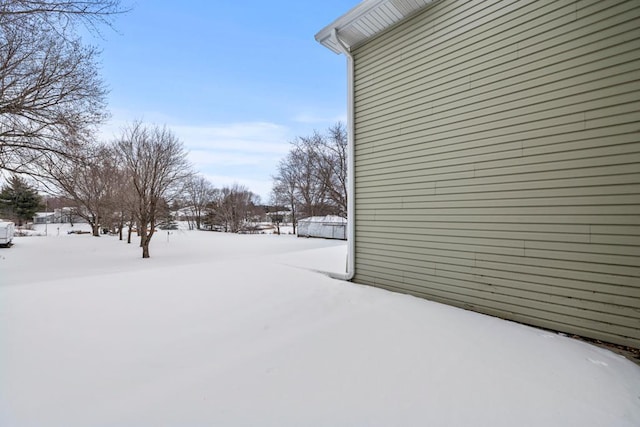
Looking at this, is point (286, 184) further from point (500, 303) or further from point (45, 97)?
point (500, 303)

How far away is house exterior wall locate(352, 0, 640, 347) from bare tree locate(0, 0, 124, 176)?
6188 millimetres

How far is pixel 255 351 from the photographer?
2.05m

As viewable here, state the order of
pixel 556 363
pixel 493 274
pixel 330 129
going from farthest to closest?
pixel 330 129, pixel 493 274, pixel 556 363

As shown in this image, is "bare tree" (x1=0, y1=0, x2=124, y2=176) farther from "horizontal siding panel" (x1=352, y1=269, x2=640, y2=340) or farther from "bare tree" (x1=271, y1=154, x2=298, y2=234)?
"bare tree" (x1=271, y1=154, x2=298, y2=234)

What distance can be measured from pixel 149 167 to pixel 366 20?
1145 centimetres

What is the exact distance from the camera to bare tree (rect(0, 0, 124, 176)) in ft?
19.2

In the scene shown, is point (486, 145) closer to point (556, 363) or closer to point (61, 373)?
point (556, 363)

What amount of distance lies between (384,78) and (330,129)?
15.8 meters

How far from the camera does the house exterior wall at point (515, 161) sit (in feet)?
7.41

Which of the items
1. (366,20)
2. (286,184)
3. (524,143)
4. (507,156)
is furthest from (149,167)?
(286,184)

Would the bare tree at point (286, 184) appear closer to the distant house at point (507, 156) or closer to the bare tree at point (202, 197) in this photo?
the bare tree at point (202, 197)

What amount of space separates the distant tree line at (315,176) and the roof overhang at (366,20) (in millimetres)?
13315

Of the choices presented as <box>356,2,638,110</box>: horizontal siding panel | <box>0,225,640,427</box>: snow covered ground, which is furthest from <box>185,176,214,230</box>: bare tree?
<box>356,2,638,110</box>: horizontal siding panel

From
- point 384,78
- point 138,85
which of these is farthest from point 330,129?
point 384,78
